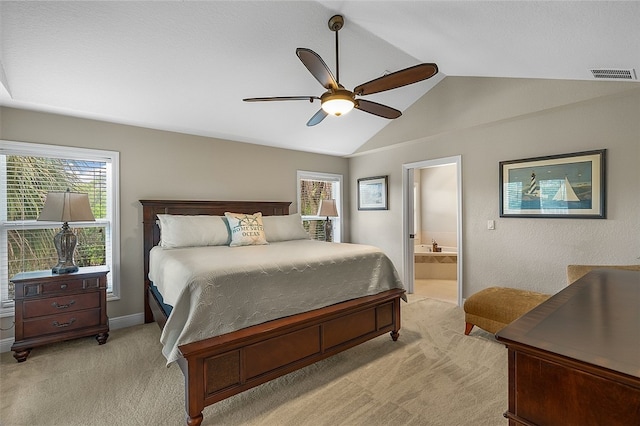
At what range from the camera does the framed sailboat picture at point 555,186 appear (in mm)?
3066

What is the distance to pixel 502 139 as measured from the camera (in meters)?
3.75

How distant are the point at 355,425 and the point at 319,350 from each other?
652mm

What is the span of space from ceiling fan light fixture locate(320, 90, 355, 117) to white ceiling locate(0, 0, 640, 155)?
0.73 m

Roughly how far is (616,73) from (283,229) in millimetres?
3440

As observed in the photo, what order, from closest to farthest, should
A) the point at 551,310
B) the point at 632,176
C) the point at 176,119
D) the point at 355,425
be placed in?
the point at 551,310 → the point at 355,425 → the point at 632,176 → the point at 176,119

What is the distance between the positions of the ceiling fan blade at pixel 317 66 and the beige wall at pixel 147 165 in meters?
2.50

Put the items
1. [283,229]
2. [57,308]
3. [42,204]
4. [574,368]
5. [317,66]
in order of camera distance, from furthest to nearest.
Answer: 1. [283,229]
2. [42,204]
3. [57,308]
4. [317,66]
5. [574,368]

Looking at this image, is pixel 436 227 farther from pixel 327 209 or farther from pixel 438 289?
pixel 327 209

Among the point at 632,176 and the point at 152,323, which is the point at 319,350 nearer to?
the point at 152,323

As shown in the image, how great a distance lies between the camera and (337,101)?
2283 mm

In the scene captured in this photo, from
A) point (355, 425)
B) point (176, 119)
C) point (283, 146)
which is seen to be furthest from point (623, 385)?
point (283, 146)

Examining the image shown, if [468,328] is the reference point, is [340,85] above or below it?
above

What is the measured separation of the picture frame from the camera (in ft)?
16.8

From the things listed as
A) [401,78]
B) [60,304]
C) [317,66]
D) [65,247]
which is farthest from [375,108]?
[60,304]
